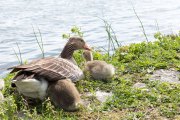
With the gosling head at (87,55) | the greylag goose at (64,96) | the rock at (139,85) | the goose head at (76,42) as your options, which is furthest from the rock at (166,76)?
the greylag goose at (64,96)

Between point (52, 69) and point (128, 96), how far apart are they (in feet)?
4.52

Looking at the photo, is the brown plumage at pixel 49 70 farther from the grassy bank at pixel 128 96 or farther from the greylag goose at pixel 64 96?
the grassy bank at pixel 128 96

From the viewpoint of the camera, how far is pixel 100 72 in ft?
28.3

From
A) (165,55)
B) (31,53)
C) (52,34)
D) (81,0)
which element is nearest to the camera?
(165,55)

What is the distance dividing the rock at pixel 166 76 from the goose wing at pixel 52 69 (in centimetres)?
148

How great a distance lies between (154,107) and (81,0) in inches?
603

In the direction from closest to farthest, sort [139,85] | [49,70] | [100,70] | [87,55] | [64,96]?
[64,96] → [49,70] → [139,85] → [100,70] → [87,55]

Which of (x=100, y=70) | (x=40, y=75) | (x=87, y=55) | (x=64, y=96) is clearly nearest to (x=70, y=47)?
(x=87, y=55)

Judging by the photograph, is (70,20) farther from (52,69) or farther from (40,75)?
(40,75)

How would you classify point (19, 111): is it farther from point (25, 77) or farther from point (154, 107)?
point (154, 107)

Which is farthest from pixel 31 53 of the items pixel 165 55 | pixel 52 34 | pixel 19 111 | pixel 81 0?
pixel 81 0

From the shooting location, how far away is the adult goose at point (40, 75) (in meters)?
7.30

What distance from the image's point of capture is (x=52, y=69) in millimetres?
7742

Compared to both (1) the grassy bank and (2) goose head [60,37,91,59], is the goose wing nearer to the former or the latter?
(1) the grassy bank
